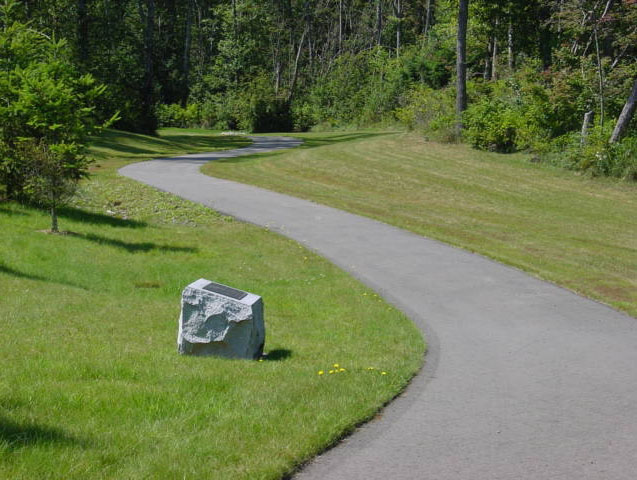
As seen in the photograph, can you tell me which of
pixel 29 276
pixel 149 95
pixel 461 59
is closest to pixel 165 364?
pixel 29 276

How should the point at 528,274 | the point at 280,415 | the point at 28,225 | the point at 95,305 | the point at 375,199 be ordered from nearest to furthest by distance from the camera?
1. the point at 280,415
2. the point at 95,305
3. the point at 528,274
4. the point at 28,225
5. the point at 375,199

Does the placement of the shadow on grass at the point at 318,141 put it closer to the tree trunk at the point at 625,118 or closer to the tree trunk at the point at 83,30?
the tree trunk at the point at 83,30

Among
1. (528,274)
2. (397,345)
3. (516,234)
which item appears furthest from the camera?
(516,234)

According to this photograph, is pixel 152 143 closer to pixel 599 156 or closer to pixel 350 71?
pixel 599 156

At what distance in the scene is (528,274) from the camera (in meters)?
12.9

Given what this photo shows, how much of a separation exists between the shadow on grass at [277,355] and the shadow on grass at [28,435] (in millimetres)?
3025

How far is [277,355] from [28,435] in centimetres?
349

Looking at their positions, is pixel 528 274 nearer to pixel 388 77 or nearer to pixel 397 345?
pixel 397 345

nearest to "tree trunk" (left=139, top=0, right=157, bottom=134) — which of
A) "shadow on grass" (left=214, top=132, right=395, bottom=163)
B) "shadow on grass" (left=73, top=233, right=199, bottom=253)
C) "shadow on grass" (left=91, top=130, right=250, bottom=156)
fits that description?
"shadow on grass" (left=91, top=130, right=250, bottom=156)

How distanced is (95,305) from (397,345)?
4213 mm

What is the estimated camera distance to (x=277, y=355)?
822 centimetres

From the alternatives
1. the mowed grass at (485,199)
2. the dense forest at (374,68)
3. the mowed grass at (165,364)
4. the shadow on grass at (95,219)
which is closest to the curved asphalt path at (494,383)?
the mowed grass at (165,364)

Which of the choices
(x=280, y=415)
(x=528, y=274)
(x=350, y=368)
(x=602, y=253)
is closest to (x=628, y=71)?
(x=602, y=253)

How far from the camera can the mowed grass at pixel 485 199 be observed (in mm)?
14391
